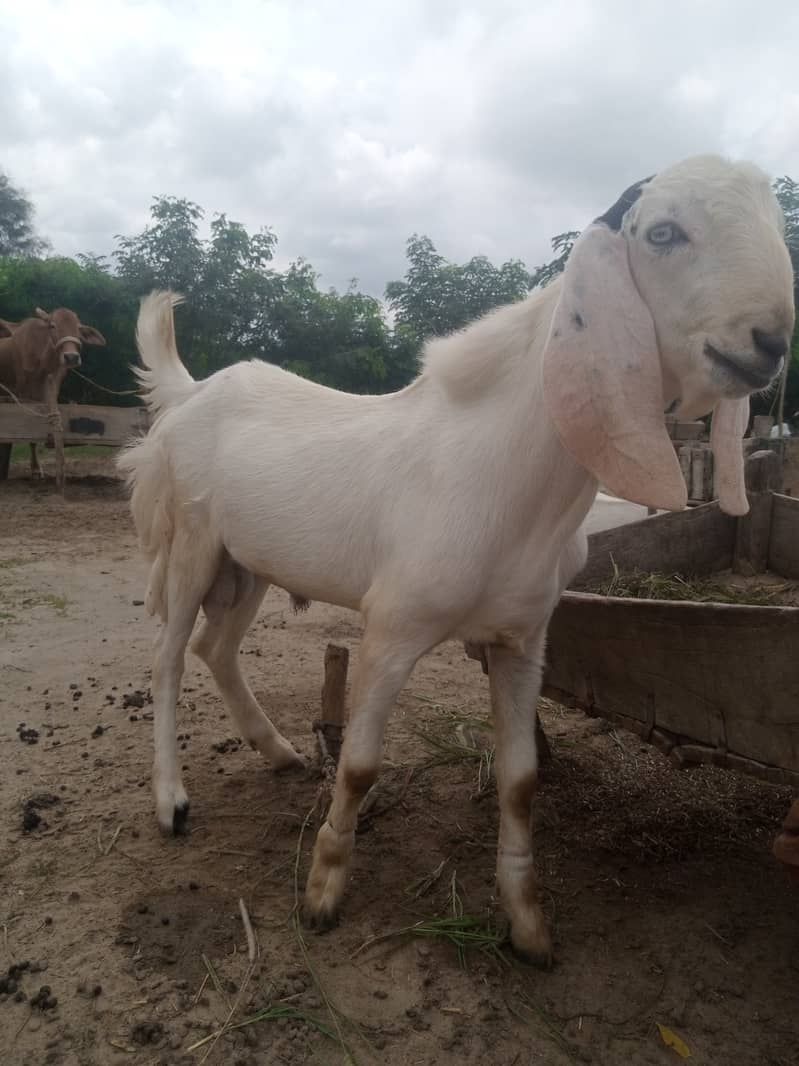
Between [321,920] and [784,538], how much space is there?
2995mm

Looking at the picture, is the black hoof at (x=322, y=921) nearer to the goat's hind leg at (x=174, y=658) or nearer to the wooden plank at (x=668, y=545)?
the goat's hind leg at (x=174, y=658)

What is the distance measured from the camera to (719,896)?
2.36 metres

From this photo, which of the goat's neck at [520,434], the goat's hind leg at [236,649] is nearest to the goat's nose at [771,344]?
the goat's neck at [520,434]

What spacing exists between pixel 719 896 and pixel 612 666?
34.4 inches

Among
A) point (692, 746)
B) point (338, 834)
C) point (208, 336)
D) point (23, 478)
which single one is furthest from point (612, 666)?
point (208, 336)

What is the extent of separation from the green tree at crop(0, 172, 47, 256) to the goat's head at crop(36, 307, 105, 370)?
20177 mm

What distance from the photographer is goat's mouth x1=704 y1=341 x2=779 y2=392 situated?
139 centimetres

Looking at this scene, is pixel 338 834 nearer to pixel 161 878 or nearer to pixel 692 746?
pixel 161 878

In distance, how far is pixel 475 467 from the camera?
1969 millimetres

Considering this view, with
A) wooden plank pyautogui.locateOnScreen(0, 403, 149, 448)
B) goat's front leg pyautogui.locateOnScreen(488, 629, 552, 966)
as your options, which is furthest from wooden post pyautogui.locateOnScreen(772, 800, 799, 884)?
wooden plank pyautogui.locateOnScreen(0, 403, 149, 448)

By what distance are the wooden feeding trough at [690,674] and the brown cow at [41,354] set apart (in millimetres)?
10100

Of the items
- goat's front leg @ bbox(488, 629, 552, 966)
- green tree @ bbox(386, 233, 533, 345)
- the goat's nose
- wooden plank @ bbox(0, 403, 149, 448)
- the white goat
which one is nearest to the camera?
the goat's nose

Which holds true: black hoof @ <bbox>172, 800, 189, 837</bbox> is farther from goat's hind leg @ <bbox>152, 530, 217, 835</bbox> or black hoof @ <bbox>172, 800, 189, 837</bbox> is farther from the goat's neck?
the goat's neck

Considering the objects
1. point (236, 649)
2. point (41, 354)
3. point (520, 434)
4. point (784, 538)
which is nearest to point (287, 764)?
point (236, 649)
